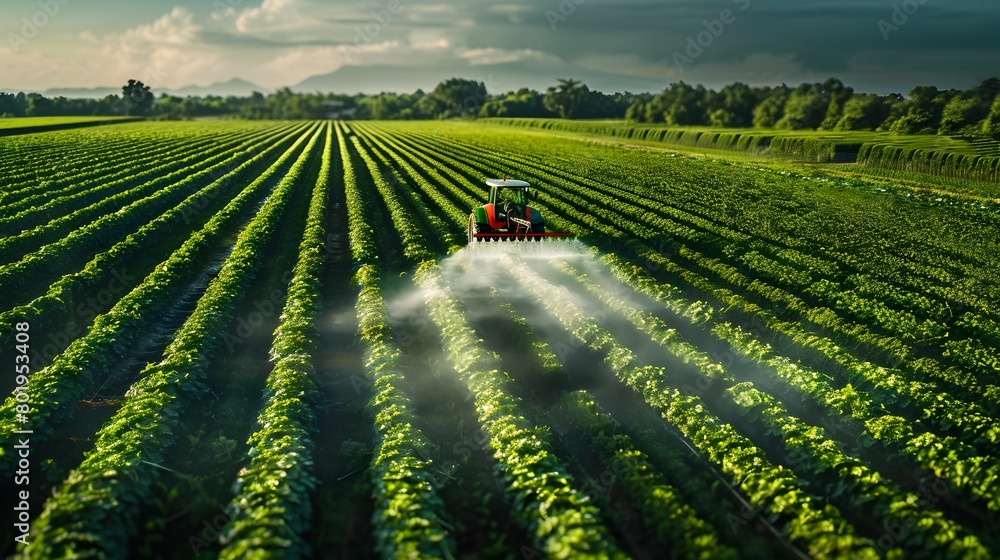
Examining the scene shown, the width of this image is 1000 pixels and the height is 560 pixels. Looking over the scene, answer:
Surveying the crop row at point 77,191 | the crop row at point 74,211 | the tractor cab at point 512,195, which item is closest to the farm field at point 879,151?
the tractor cab at point 512,195

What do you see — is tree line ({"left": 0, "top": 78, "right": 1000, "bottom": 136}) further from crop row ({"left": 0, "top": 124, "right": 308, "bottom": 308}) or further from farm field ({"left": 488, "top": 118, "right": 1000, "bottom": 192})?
crop row ({"left": 0, "top": 124, "right": 308, "bottom": 308})

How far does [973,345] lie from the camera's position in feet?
49.6

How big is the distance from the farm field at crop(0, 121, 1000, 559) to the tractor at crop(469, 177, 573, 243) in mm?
912

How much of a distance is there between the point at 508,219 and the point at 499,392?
→ 37.7ft

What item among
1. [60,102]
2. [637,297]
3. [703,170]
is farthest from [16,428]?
[60,102]

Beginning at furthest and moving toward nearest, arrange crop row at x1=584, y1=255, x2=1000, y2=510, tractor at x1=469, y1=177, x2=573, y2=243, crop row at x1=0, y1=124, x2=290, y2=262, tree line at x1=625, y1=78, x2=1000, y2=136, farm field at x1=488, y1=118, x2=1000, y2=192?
tree line at x1=625, y1=78, x2=1000, y2=136, farm field at x1=488, y1=118, x2=1000, y2=192, crop row at x1=0, y1=124, x2=290, y2=262, tractor at x1=469, y1=177, x2=573, y2=243, crop row at x1=584, y1=255, x2=1000, y2=510

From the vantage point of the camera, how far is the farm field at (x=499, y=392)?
340 inches

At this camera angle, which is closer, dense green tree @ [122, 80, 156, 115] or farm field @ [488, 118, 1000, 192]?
farm field @ [488, 118, 1000, 192]

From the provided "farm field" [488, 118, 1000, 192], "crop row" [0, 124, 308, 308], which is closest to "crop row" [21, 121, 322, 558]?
"crop row" [0, 124, 308, 308]

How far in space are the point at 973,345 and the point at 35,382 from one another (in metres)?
21.8

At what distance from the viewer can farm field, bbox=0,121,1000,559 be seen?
864 centimetres

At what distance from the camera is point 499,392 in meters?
12.0

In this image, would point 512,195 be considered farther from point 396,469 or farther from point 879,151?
point 879,151

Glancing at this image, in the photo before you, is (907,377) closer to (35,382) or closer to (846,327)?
(846,327)
